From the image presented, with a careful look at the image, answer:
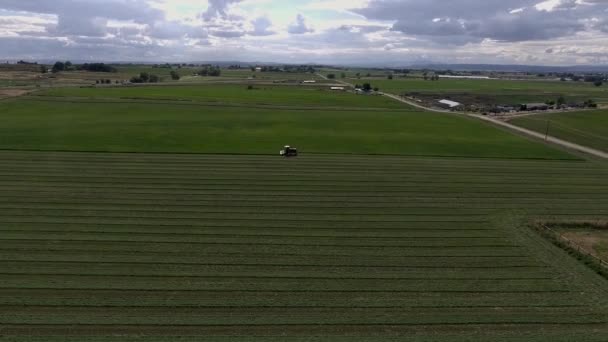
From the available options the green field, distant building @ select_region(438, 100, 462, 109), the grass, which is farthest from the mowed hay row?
distant building @ select_region(438, 100, 462, 109)

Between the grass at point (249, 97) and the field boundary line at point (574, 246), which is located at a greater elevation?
the grass at point (249, 97)

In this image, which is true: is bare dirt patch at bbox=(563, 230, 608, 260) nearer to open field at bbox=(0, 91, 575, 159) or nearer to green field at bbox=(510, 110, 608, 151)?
open field at bbox=(0, 91, 575, 159)

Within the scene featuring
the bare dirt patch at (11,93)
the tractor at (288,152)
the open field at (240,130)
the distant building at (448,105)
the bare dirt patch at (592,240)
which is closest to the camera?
the bare dirt patch at (592,240)

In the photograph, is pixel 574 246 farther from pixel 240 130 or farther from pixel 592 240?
pixel 240 130

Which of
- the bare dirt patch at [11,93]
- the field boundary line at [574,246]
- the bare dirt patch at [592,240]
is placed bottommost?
the bare dirt patch at [592,240]

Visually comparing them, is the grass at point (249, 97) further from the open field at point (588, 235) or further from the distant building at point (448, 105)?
the open field at point (588, 235)

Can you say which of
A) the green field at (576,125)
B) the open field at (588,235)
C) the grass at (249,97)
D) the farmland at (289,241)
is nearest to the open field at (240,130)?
the farmland at (289,241)

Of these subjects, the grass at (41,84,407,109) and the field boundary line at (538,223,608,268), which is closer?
the field boundary line at (538,223,608,268)
